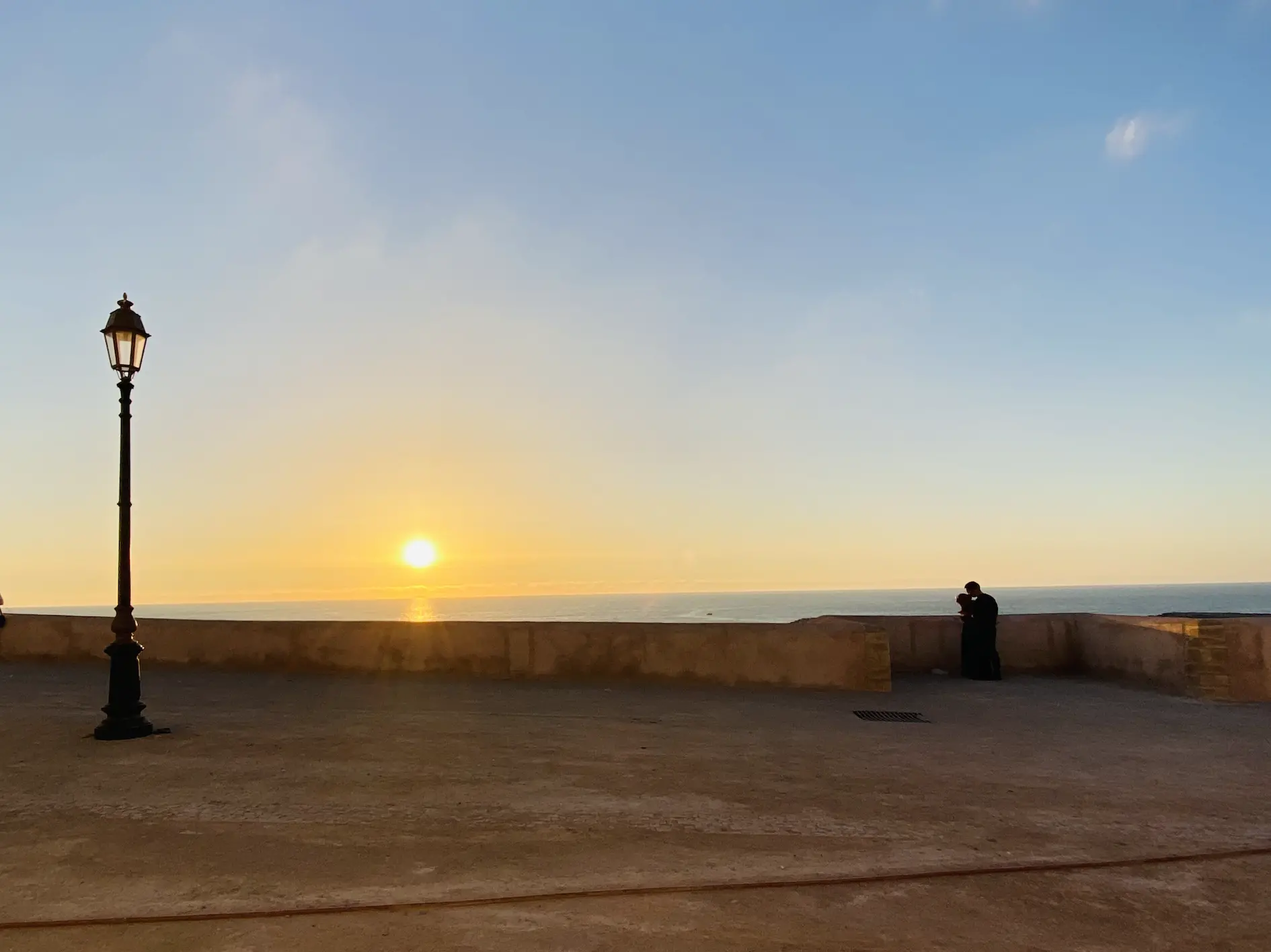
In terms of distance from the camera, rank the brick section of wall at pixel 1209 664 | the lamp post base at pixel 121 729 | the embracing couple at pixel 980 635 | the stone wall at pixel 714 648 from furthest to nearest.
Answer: the embracing couple at pixel 980 635
the stone wall at pixel 714 648
the brick section of wall at pixel 1209 664
the lamp post base at pixel 121 729

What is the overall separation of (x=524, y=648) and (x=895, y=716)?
18.6 ft

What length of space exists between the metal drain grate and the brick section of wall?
14.5 ft

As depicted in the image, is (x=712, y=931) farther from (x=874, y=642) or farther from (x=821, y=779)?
(x=874, y=642)

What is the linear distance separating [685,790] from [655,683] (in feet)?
21.2

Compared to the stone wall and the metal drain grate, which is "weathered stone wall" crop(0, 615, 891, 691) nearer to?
the stone wall

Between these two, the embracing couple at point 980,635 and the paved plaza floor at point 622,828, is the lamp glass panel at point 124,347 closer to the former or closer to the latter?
the paved plaza floor at point 622,828

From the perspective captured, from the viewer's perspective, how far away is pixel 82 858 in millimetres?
4773

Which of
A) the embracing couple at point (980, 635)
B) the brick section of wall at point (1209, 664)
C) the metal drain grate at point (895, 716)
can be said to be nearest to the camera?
the metal drain grate at point (895, 716)

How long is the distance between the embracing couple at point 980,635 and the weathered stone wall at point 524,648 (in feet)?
7.39

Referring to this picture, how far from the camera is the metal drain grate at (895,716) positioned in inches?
402

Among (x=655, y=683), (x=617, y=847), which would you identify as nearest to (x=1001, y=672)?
(x=655, y=683)

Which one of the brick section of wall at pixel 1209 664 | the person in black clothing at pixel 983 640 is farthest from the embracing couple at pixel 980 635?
the brick section of wall at pixel 1209 664

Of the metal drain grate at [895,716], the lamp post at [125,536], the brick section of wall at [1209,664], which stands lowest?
the metal drain grate at [895,716]

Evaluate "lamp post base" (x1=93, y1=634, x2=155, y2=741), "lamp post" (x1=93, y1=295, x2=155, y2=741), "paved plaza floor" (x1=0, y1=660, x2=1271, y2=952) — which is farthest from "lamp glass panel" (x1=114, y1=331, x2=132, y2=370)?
"paved plaza floor" (x1=0, y1=660, x2=1271, y2=952)
